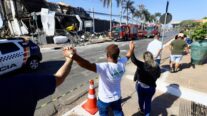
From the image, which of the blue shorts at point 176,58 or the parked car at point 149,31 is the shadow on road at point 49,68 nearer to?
the blue shorts at point 176,58

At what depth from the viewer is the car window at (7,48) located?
287 inches

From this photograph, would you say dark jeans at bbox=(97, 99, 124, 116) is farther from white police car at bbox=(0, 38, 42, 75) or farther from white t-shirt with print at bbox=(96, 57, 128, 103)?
white police car at bbox=(0, 38, 42, 75)

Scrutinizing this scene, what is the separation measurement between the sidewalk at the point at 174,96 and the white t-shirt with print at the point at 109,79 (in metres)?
1.70

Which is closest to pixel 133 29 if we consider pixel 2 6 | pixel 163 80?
pixel 2 6

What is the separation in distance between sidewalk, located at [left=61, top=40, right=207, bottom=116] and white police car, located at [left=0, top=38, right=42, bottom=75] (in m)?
4.12

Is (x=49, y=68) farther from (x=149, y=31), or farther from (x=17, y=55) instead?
(x=149, y=31)

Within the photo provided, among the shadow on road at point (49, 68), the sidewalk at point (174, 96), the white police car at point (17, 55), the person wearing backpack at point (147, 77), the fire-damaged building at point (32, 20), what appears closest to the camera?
the person wearing backpack at point (147, 77)

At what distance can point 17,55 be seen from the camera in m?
7.87

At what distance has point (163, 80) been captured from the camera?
23.4ft

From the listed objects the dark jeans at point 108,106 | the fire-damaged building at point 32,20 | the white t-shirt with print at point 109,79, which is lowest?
the dark jeans at point 108,106

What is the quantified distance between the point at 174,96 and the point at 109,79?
3546 mm

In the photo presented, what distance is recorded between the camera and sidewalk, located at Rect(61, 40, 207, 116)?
470cm

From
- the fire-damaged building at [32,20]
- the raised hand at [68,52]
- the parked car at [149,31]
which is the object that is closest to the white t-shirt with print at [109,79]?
the raised hand at [68,52]

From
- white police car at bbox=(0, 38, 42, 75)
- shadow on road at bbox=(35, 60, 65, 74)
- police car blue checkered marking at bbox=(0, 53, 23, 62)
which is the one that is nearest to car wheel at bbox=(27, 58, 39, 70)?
white police car at bbox=(0, 38, 42, 75)
